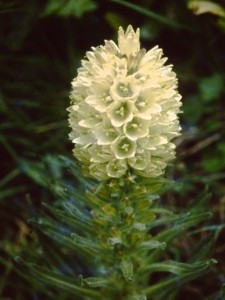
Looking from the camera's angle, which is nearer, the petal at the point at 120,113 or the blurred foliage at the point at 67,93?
the petal at the point at 120,113

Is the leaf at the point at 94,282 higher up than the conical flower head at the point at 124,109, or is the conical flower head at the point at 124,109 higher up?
the conical flower head at the point at 124,109

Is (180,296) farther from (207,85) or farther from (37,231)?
(207,85)

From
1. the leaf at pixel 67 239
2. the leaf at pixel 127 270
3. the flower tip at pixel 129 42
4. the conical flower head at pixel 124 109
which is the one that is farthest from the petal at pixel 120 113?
the leaf at pixel 127 270

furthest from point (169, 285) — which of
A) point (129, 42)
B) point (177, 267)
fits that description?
point (129, 42)

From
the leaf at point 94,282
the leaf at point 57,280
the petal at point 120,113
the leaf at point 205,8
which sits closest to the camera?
the petal at point 120,113

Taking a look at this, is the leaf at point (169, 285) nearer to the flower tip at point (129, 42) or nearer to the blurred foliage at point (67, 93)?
the blurred foliage at point (67, 93)

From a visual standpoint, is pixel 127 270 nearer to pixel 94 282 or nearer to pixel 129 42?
pixel 94 282

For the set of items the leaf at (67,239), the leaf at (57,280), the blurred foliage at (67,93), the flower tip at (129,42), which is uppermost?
the blurred foliage at (67,93)

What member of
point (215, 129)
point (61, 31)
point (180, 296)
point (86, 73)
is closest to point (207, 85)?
point (215, 129)
